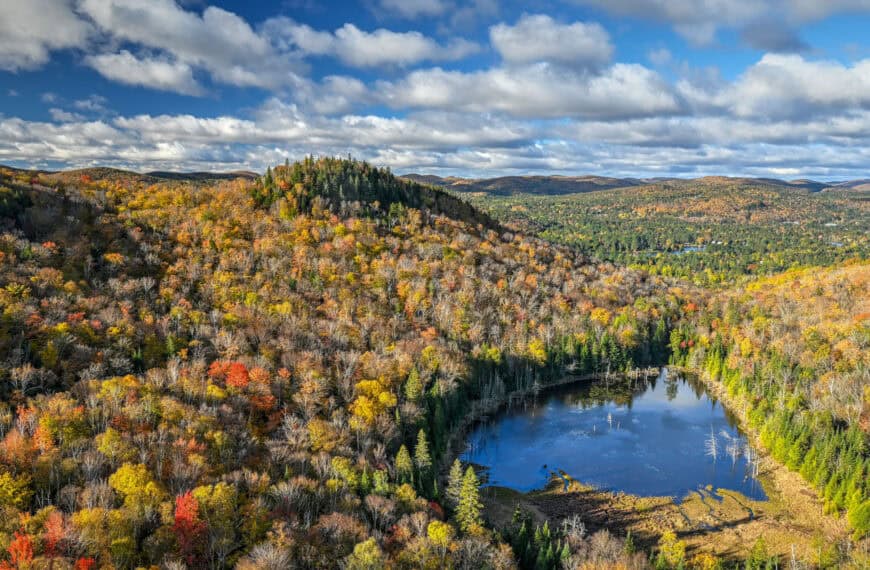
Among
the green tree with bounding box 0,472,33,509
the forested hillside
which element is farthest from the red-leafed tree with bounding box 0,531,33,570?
the green tree with bounding box 0,472,33,509

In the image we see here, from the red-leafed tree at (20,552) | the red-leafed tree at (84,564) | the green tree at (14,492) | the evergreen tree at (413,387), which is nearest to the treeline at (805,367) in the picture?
the evergreen tree at (413,387)

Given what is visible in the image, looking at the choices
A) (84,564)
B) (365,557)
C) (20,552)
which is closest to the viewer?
(20,552)

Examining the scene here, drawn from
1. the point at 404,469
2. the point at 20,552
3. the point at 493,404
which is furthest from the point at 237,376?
A: the point at 493,404

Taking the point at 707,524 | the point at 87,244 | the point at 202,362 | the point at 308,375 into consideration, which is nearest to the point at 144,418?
the point at 202,362

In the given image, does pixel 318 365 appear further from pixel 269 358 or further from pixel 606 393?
pixel 606 393

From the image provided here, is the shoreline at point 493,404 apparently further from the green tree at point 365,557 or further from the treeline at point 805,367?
the green tree at point 365,557

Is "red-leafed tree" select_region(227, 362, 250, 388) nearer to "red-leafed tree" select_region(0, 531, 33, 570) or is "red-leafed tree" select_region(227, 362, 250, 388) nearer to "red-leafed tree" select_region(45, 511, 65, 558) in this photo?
"red-leafed tree" select_region(45, 511, 65, 558)

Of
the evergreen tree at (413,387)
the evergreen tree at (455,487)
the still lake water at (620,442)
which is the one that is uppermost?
the evergreen tree at (413,387)
